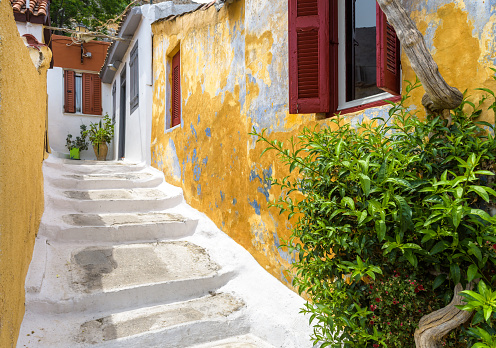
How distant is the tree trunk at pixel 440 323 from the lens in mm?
1723

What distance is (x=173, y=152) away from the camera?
241 inches

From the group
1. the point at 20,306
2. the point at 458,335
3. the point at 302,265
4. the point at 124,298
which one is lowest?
the point at 124,298

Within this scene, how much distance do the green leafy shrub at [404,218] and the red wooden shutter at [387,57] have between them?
170mm

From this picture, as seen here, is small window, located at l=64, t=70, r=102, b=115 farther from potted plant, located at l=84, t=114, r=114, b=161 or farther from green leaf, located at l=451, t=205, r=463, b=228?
green leaf, located at l=451, t=205, r=463, b=228

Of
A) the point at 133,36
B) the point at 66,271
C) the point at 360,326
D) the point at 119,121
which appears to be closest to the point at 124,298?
the point at 66,271

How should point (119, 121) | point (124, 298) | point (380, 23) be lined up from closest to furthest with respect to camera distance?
point (380, 23) → point (124, 298) → point (119, 121)

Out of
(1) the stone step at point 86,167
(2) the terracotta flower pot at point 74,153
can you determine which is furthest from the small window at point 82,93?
(1) the stone step at point 86,167

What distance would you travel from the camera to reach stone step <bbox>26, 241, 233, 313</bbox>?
299cm

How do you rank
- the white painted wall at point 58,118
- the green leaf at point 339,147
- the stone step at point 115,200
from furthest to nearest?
the white painted wall at point 58,118, the stone step at point 115,200, the green leaf at point 339,147

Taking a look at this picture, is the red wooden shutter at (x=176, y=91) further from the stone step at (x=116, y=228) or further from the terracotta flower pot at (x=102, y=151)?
the terracotta flower pot at (x=102, y=151)

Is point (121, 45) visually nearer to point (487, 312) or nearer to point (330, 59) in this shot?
point (330, 59)

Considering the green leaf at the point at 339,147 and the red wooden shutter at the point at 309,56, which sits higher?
the red wooden shutter at the point at 309,56

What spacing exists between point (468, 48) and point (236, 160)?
8.72ft

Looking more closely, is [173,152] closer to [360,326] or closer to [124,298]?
[124,298]
